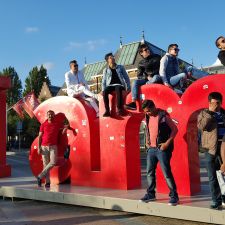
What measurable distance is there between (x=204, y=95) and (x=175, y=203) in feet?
6.67

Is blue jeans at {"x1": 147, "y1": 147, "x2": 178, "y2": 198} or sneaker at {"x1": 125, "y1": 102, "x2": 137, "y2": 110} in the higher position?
sneaker at {"x1": 125, "y1": 102, "x2": 137, "y2": 110}

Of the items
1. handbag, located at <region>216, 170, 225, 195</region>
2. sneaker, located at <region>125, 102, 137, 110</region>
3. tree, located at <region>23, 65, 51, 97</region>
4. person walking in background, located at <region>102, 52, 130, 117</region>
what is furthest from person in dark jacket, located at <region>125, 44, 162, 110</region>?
tree, located at <region>23, 65, 51, 97</region>

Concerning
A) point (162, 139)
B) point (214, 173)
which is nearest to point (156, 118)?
point (162, 139)

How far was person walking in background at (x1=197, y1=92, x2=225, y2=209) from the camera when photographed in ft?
17.5

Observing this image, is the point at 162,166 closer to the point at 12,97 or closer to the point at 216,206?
the point at 216,206

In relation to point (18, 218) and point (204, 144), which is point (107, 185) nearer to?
point (18, 218)

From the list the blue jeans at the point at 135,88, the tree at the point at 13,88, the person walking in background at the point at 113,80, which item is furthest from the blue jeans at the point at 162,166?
the tree at the point at 13,88

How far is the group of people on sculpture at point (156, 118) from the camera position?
5395mm

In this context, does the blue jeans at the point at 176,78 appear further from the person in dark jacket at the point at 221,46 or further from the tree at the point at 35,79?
the tree at the point at 35,79

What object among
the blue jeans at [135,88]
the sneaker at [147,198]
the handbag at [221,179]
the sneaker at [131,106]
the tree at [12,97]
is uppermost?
the tree at [12,97]

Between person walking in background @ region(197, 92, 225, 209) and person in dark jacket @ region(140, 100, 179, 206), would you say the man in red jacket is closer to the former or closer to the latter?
person in dark jacket @ region(140, 100, 179, 206)

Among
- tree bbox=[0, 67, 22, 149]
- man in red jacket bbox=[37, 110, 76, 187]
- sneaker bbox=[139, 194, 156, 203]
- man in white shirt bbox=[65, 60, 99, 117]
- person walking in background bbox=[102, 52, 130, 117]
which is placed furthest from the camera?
tree bbox=[0, 67, 22, 149]

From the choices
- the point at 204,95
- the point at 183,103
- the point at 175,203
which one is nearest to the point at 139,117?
the point at 183,103

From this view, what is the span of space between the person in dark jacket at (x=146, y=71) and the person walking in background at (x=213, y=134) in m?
2.31
